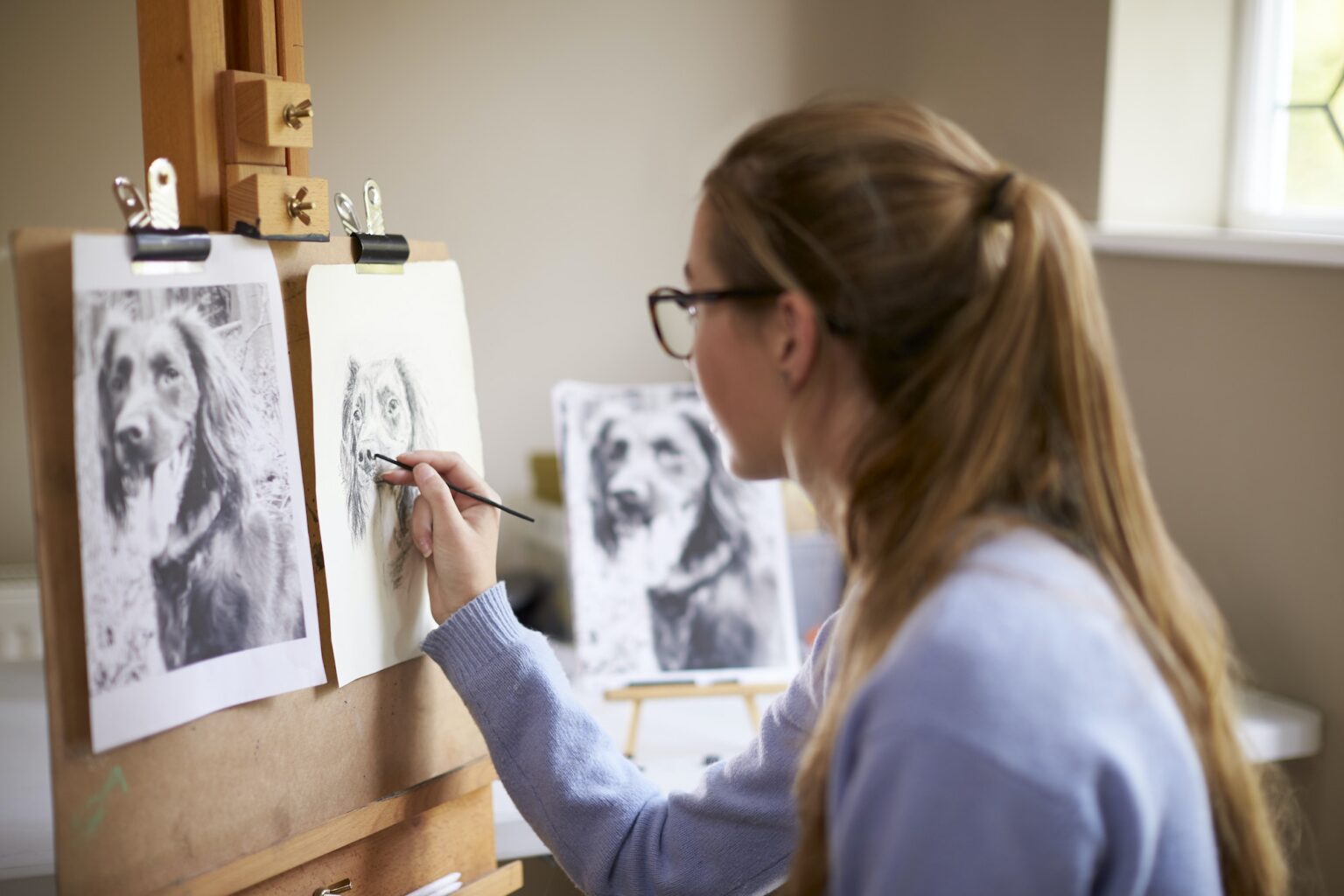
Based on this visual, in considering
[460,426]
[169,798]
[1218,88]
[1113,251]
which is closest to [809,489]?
[460,426]

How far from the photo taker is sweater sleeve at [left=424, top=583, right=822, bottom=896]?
1.03 meters

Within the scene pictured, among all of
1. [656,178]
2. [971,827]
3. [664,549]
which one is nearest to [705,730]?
[664,549]

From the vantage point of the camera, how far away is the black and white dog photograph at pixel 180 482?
83cm

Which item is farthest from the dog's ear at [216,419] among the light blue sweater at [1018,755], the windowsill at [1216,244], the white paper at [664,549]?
the windowsill at [1216,244]

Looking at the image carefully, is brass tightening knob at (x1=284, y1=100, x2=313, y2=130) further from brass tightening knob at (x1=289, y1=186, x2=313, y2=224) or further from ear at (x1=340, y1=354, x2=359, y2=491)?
ear at (x1=340, y1=354, x2=359, y2=491)

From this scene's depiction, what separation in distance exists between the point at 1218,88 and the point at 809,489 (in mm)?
1440

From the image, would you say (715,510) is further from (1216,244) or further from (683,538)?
(1216,244)

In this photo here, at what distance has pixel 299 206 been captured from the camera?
97cm

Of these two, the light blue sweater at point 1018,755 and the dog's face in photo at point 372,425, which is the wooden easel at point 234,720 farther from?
the light blue sweater at point 1018,755

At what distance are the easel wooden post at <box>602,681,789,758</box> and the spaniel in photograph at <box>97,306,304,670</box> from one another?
721 millimetres

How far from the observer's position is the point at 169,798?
0.88 m

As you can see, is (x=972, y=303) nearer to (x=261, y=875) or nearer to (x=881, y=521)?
(x=881, y=521)

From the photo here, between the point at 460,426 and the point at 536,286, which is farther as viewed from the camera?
the point at 536,286

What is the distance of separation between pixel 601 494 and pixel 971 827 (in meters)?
1.11
